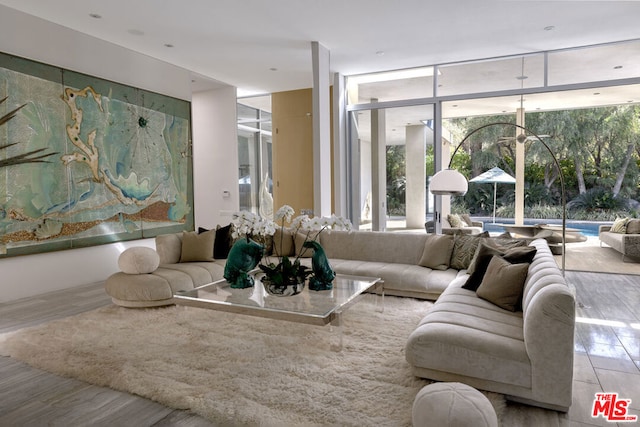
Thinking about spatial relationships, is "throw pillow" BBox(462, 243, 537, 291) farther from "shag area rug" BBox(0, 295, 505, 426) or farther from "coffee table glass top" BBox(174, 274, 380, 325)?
"coffee table glass top" BBox(174, 274, 380, 325)

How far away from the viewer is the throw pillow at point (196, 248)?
15.6 feet

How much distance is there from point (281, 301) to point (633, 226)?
6.09 metres

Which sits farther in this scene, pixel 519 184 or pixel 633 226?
pixel 519 184

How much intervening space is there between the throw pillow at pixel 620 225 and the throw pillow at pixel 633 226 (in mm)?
59

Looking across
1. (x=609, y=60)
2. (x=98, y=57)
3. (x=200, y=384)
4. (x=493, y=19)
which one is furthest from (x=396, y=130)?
(x=200, y=384)

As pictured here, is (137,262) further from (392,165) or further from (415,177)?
(415,177)

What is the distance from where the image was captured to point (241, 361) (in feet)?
9.28

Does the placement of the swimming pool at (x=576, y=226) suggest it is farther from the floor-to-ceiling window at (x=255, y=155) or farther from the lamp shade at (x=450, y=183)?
the floor-to-ceiling window at (x=255, y=155)

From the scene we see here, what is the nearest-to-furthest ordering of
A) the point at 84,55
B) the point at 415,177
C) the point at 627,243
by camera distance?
the point at 84,55, the point at 627,243, the point at 415,177

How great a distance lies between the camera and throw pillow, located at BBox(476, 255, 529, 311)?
9.50ft

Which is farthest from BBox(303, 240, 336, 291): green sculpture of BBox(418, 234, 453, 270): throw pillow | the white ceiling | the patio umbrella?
the patio umbrella

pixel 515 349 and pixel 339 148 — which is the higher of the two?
pixel 339 148

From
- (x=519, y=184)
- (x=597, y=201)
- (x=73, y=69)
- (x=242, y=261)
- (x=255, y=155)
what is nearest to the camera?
(x=242, y=261)

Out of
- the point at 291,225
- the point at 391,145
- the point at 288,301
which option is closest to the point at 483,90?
the point at 391,145
